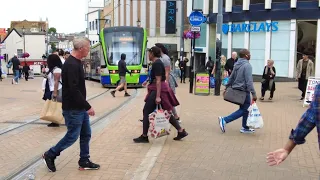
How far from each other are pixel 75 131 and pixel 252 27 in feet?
79.2

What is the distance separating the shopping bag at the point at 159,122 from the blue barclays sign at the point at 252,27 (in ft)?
68.2

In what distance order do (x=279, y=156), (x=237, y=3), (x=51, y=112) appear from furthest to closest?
(x=237, y=3), (x=51, y=112), (x=279, y=156)

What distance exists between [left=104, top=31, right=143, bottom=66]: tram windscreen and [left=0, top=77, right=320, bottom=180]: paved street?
11953mm

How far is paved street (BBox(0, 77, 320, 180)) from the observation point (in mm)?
5871

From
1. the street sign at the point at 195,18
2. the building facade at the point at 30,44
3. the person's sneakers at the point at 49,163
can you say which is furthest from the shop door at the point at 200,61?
the building facade at the point at 30,44

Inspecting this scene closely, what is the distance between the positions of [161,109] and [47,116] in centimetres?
282

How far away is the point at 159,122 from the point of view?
24.5 feet

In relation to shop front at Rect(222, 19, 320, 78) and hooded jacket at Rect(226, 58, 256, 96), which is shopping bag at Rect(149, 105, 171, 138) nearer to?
hooded jacket at Rect(226, 58, 256, 96)

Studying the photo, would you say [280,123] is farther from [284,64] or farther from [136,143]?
[284,64]

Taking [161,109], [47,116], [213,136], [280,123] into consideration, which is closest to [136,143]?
[161,109]

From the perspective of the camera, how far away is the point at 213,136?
8.51 m

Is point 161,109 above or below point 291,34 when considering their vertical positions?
below

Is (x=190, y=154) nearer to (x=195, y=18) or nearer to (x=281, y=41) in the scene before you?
(x=195, y=18)

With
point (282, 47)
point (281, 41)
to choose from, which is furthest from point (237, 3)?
point (282, 47)
